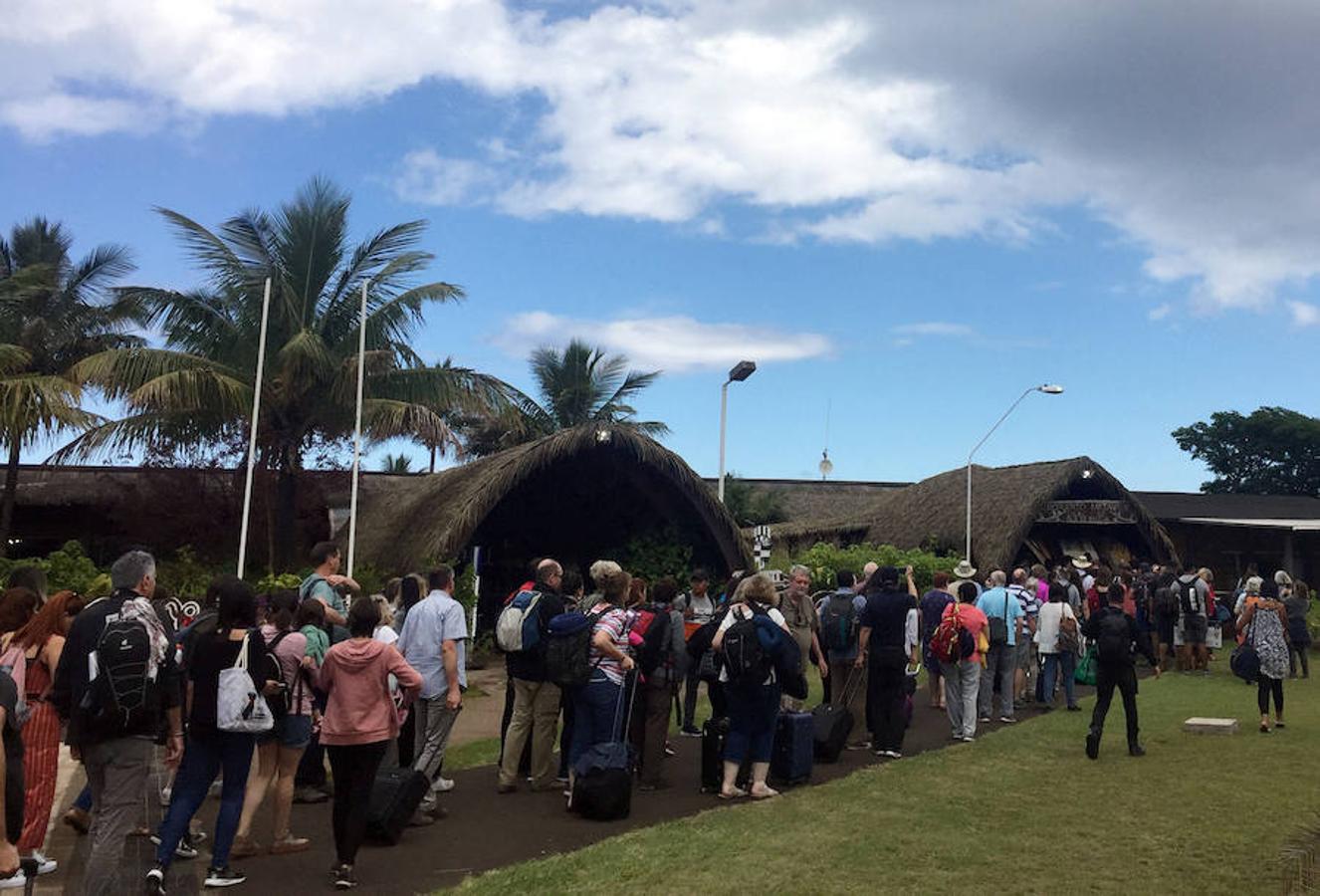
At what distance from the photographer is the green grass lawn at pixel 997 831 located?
5852mm

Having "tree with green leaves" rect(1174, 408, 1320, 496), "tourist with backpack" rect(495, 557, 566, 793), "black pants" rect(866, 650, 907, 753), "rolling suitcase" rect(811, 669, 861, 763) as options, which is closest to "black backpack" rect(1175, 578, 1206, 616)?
"black pants" rect(866, 650, 907, 753)

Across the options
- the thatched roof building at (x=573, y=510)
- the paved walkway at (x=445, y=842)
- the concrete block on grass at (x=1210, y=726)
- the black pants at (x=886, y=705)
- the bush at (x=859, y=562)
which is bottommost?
the paved walkway at (x=445, y=842)

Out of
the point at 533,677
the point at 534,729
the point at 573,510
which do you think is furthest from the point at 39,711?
the point at 573,510

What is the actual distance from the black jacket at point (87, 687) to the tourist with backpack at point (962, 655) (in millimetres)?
7289

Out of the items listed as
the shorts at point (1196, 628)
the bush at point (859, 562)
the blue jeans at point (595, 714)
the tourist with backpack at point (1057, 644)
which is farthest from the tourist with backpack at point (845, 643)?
the bush at point (859, 562)

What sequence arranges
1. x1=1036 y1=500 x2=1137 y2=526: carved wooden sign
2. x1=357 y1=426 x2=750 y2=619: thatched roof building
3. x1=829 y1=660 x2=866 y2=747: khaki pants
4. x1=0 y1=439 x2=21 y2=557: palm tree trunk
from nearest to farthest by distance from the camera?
x1=829 y1=660 x2=866 y2=747: khaki pants, x1=357 y1=426 x2=750 y2=619: thatched roof building, x1=0 y1=439 x2=21 y2=557: palm tree trunk, x1=1036 y1=500 x2=1137 y2=526: carved wooden sign

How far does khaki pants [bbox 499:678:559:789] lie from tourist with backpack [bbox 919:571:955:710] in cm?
471

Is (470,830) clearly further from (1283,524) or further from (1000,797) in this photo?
(1283,524)

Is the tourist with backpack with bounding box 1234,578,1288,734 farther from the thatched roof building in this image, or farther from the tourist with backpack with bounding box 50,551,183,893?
the tourist with backpack with bounding box 50,551,183,893

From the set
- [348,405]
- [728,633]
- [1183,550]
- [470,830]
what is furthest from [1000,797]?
[1183,550]

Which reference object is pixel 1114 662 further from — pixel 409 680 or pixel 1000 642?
pixel 409 680

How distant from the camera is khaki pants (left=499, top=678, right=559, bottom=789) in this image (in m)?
8.06

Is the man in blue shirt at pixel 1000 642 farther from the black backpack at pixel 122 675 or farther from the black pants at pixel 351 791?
the black backpack at pixel 122 675

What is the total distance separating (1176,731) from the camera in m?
11.2
